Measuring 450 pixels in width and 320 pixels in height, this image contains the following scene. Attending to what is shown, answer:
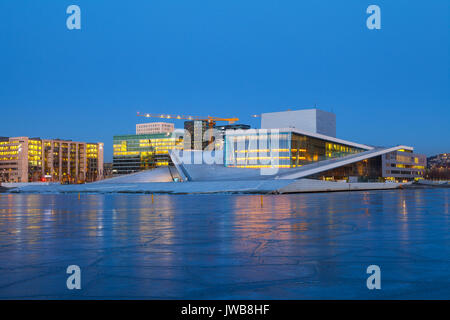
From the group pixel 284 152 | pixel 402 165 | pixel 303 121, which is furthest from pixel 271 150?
pixel 402 165

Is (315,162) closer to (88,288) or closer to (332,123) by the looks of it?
(332,123)

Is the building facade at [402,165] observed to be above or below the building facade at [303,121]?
below

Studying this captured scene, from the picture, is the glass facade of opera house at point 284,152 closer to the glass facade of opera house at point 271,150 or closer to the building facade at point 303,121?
the glass facade of opera house at point 271,150

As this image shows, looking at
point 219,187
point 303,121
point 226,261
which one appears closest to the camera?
point 226,261

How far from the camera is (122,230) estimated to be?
16.2 metres

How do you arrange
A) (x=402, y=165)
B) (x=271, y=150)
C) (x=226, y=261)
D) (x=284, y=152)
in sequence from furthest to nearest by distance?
(x=402, y=165) → (x=271, y=150) → (x=284, y=152) → (x=226, y=261)

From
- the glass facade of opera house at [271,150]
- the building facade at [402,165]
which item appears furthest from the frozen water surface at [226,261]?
the building facade at [402,165]

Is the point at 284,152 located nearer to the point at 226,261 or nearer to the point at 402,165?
the point at 402,165

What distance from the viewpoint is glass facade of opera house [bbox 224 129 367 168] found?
290ft

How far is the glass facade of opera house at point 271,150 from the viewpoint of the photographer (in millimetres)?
88312

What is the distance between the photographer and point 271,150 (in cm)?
8988

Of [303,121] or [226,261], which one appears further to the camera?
[303,121]
